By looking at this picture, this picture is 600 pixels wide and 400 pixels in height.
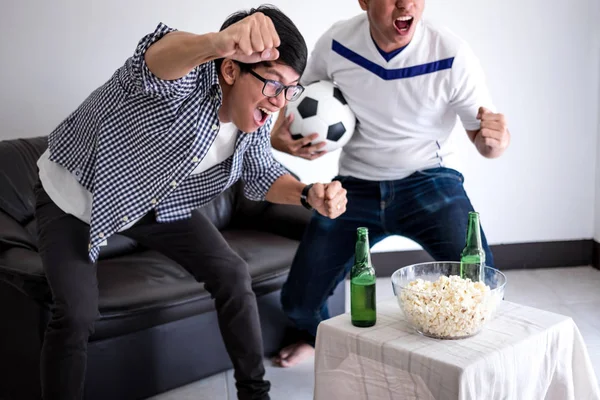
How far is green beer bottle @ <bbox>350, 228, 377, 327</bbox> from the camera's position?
1807 millimetres

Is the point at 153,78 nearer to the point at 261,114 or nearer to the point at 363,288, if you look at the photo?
the point at 261,114

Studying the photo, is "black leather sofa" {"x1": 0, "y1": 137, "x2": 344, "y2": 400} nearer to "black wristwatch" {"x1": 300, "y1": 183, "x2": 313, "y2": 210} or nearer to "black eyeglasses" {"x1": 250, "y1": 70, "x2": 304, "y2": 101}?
"black wristwatch" {"x1": 300, "y1": 183, "x2": 313, "y2": 210}

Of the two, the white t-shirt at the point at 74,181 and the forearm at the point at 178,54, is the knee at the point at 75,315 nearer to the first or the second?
the white t-shirt at the point at 74,181

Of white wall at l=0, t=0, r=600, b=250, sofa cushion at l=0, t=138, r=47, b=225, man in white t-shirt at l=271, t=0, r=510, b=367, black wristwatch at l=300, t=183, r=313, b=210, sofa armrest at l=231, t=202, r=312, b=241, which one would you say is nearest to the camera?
black wristwatch at l=300, t=183, r=313, b=210

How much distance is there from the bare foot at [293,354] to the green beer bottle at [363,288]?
1.16 metres

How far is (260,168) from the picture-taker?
2.40 m

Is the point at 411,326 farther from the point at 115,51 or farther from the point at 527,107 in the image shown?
the point at 527,107

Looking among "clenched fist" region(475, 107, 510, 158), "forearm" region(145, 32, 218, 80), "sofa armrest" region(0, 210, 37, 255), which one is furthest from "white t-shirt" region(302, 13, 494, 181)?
"sofa armrest" region(0, 210, 37, 255)

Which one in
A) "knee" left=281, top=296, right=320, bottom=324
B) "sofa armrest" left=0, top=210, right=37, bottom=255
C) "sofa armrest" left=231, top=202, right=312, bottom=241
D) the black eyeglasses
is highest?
the black eyeglasses

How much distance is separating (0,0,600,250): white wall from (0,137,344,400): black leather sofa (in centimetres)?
70

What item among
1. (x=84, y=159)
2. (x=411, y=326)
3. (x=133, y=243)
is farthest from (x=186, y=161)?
(x=133, y=243)

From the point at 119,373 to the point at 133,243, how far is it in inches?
26.8

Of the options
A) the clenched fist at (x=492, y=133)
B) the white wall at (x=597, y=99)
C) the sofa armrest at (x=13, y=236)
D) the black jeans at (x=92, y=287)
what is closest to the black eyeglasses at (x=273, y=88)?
the black jeans at (x=92, y=287)

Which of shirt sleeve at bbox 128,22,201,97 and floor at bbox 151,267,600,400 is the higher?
shirt sleeve at bbox 128,22,201,97
